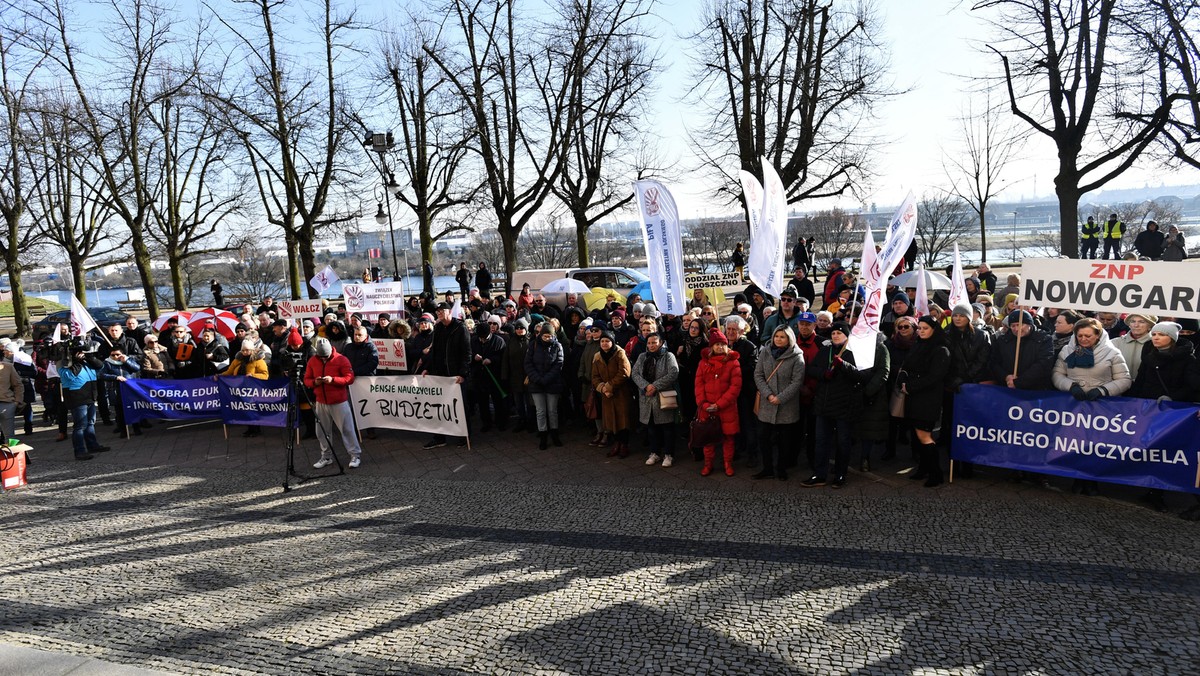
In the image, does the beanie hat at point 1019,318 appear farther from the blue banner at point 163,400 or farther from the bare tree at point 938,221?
the bare tree at point 938,221

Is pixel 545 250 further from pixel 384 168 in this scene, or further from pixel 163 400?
pixel 163 400

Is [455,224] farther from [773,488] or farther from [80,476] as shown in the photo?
[773,488]

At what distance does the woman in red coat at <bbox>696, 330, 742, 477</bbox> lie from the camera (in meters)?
8.11

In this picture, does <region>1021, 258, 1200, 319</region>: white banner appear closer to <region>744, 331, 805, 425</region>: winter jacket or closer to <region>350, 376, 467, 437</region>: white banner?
<region>744, 331, 805, 425</region>: winter jacket

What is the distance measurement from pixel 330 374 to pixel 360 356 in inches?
49.8

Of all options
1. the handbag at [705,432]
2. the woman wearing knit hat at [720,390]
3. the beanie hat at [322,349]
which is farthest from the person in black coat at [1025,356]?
the beanie hat at [322,349]

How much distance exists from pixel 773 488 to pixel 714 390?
1.20 meters

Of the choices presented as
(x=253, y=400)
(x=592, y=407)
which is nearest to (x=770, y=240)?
(x=592, y=407)

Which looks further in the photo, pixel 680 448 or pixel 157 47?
pixel 157 47

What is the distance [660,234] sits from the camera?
8898 millimetres

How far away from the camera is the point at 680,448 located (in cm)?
965

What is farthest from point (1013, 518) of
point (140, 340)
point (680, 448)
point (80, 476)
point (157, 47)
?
point (157, 47)

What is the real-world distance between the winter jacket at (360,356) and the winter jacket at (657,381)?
13.5ft

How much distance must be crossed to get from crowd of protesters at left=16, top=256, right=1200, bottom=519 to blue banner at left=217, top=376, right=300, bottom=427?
0.23 meters
